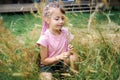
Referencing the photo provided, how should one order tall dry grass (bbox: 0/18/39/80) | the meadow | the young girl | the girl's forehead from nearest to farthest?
the meadow < tall dry grass (bbox: 0/18/39/80) < the young girl < the girl's forehead

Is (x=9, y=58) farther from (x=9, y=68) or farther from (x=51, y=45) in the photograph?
(x=51, y=45)

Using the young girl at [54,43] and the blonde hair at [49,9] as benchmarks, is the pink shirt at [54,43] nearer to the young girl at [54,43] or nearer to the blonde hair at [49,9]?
the young girl at [54,43]

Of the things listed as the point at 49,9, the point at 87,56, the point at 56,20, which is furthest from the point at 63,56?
the point at 49,9

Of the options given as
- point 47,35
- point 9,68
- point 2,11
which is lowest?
point 2,11

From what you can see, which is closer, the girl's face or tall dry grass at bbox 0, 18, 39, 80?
tall dry grass at bbox 0, 18, 39, 80

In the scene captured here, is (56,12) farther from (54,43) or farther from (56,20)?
(54,43)

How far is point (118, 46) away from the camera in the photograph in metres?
3.51

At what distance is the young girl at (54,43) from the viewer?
3.51 m

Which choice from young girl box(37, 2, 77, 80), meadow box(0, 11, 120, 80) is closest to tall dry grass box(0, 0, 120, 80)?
meadow box(0, 11, 120, 80)

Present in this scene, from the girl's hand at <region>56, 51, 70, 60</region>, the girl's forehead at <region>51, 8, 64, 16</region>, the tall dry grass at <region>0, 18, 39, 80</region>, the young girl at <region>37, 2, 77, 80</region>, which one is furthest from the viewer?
the girl's forehead at <region>51, 8, 64, 16</region>

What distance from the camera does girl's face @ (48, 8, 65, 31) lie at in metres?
3.58

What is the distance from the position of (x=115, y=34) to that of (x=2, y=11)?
5919 millimetres

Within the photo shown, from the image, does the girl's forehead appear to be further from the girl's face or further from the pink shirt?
the pink shirt

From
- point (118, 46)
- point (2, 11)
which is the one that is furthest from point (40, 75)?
point (2, 11)
